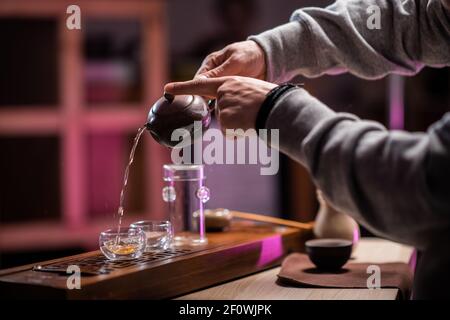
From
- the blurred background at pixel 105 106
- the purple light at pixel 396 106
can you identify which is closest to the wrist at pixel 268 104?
the purple light at pixel 396 106

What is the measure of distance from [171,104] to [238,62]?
0.79 ft

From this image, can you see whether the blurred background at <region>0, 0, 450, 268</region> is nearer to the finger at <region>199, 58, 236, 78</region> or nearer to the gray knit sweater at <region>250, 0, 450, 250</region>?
the finger at <region>199, 58, 236, 78</region>

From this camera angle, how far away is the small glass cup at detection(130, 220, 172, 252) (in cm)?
172

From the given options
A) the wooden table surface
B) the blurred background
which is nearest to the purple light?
the blurred background

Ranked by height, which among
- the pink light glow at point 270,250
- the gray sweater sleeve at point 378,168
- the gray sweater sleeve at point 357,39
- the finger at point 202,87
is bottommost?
the pink light glow at point 270,250

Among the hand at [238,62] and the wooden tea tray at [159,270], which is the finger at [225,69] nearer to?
the hand at [238,62]

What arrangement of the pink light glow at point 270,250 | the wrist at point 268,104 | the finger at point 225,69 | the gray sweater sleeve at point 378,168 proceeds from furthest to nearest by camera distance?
1. the pink light glow at point 270,250
2. the finger at point 225,69
3. the wrist at point 268,104
4. the gray sweater sleeve at point 378,168

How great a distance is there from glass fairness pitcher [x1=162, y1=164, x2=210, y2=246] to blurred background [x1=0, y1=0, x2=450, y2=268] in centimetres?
249

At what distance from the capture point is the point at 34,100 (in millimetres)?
4641

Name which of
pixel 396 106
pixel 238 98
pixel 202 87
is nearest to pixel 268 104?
pixel 238 98

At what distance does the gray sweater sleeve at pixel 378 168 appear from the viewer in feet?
3.58
